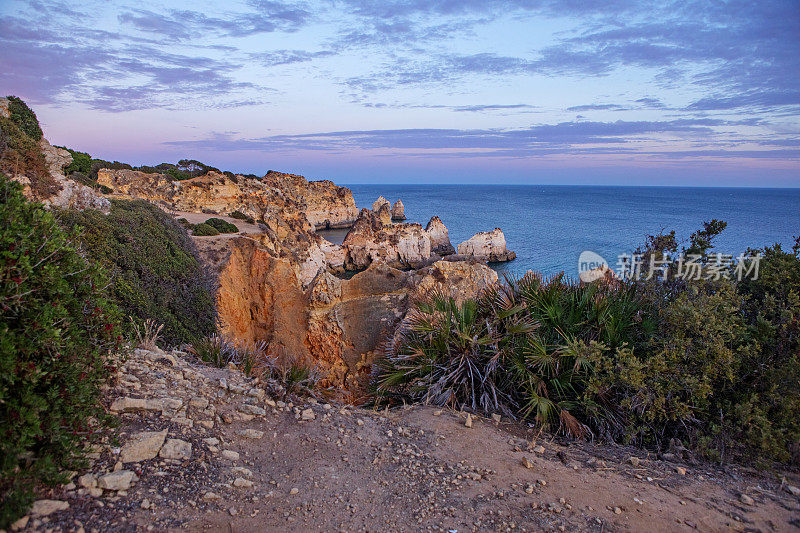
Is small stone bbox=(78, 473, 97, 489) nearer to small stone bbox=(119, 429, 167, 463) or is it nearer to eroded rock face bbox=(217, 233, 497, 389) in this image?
small stone bbox=(119, 429, 167, 463)

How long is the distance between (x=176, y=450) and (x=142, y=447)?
0.28m

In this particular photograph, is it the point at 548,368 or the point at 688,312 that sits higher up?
the point at 688,312

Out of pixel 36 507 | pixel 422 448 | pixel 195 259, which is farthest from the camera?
pixel 195 259

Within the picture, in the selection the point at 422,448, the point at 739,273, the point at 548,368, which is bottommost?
the point at 422,448

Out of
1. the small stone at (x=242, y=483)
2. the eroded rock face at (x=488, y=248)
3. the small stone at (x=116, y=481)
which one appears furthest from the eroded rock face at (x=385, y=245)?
the small stone at (x=116, y=481)

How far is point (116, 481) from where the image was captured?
3.47 m

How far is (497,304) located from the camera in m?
7.41

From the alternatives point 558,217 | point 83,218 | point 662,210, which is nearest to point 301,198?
point 558,217

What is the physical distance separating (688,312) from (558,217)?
107775 mm

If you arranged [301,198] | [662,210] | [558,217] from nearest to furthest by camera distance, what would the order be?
[301,198] < [558,217] < [662,210]

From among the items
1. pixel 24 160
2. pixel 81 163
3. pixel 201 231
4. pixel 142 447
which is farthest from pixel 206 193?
pixel 142 447

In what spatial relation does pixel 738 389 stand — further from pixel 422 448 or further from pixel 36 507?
pixel 36 507

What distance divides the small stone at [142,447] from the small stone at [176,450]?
0.05m

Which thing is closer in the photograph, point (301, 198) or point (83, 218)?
point (83, 218)
